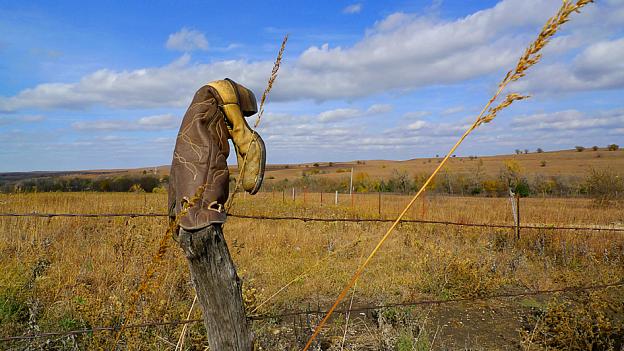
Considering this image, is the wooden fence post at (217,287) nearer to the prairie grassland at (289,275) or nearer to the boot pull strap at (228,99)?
the prairie grassland at (289,275)

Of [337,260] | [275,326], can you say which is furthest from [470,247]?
[275,326]

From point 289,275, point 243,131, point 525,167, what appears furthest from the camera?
point 525,167

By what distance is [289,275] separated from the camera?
668 cm

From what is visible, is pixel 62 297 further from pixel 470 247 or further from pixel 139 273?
pixel 470 247

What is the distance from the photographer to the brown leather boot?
1981mm

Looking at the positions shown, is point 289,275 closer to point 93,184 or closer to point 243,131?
point 243,131

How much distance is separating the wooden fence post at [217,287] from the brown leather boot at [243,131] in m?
0.34

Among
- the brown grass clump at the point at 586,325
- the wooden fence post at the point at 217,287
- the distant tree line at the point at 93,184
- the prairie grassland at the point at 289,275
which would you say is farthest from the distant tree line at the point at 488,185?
the wooden fence post at the point at 217,287

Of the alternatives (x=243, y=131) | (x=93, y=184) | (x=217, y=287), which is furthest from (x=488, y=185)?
(x=217, y=287)

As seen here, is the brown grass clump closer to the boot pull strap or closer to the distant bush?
the boot pull strap

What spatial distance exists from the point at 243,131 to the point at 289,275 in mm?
4940

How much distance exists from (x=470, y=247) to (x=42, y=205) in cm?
1114

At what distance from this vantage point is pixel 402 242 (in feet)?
31.5

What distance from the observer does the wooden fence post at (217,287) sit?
1.69m
